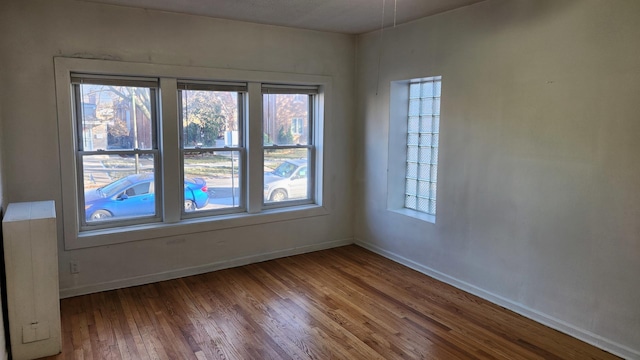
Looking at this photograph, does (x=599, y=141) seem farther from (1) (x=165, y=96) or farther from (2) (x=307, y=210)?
(1) (x=165, y=96)

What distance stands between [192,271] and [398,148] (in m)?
2.50

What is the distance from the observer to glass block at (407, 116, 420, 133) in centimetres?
453

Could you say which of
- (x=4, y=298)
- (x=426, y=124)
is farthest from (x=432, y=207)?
(x=4, y=298)

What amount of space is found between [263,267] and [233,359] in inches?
67.5

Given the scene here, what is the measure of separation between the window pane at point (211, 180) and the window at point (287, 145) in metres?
0.36

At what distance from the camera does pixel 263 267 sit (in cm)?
446

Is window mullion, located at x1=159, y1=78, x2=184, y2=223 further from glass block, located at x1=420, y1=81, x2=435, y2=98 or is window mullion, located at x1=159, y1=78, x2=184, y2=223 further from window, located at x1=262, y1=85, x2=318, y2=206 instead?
glass block, located at x1=420, y1=81, x2=435, y2=98

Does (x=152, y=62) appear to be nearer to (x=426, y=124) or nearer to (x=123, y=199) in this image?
(x=123, y=199)

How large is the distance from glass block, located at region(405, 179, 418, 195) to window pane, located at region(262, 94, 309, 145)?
126 centimetres

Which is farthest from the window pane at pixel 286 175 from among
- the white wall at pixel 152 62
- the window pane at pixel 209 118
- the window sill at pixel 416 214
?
the window sill at pixel 416 214

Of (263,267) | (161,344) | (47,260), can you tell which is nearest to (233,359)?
(161,344)

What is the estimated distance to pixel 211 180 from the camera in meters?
4.42

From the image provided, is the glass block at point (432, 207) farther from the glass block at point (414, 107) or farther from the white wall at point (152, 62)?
the white wall at point (152, 62)

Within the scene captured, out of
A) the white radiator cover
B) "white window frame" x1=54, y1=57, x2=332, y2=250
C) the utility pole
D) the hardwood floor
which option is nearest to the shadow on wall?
the white radiator cover
